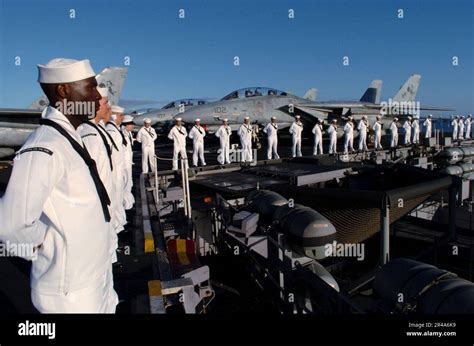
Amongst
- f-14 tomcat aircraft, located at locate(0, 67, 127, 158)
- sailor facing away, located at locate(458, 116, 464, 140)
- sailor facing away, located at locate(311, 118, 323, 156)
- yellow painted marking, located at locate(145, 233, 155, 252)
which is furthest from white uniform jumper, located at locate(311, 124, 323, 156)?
sailor facing away, located at locate(458, 116, 464, 140)

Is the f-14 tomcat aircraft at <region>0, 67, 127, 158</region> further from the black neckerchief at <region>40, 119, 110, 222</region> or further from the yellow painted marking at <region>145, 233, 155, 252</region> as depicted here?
the black neckerchief at <region>40, 119, 110, 222</region>

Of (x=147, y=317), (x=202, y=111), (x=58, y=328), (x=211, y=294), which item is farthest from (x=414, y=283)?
(x=202, y=111)

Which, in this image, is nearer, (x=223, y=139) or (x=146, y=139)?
(x=146, y=139)

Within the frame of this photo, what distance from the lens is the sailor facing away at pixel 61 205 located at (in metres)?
1.67

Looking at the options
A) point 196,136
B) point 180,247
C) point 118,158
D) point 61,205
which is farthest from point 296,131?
point 61,205

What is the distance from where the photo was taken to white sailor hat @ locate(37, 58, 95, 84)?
78.2 inches

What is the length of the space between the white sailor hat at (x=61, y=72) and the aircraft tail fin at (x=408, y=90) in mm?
42249

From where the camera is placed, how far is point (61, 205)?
1.87 metres

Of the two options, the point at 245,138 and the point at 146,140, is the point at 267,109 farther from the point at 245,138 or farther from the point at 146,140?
the point at 146,140

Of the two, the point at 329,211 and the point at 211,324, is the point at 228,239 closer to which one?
the point at 329,211

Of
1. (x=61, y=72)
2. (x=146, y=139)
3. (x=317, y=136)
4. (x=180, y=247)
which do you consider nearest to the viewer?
(x=61, y=72)

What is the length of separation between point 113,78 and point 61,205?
81.1ft

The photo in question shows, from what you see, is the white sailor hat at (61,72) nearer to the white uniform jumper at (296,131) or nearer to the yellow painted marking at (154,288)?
the yellow painted marking at (154,288)

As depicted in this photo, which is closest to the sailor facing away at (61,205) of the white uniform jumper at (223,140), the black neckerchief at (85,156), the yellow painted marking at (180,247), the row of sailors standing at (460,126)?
the black neckerchief at (85,156)
